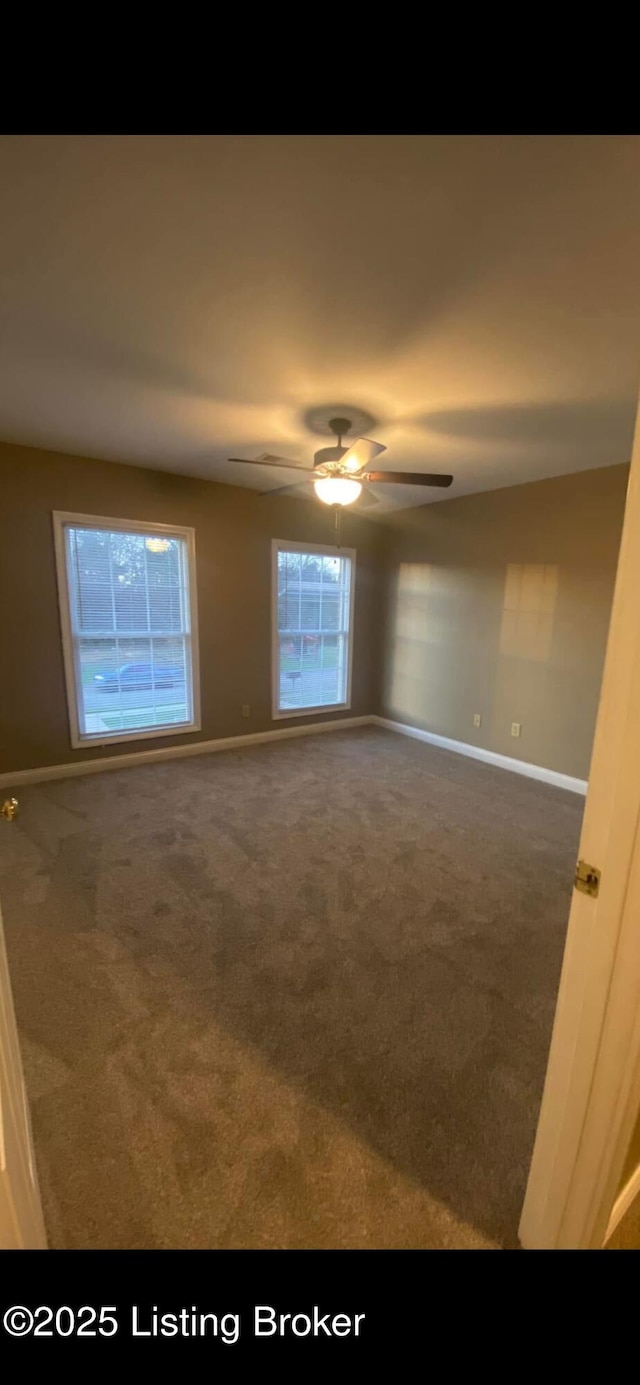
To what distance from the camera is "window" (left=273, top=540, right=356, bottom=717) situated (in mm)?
4641

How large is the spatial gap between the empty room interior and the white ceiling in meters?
0.01

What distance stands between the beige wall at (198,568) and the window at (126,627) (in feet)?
0.31

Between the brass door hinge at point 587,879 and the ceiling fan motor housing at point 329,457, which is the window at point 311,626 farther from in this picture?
the brass door hinge at point 587,879

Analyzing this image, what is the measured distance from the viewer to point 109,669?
3.85m

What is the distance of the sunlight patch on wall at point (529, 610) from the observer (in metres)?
3.78

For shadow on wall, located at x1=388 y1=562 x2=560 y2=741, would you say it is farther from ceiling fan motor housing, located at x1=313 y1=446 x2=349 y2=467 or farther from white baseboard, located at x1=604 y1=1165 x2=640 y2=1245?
white baseboard, located at x1=604 y1=1165 x2=640 y2=1245

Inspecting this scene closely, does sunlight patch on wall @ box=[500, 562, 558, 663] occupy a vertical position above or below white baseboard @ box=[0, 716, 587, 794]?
above

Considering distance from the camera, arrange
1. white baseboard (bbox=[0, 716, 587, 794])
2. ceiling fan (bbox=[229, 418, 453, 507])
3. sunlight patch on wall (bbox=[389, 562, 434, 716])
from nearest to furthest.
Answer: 1. ceiling fan (bbox=[229, 418, 453, 507])
2. white baseboard (bbox=[0, 716, 587, 794])
3. sunlight patch on wall (bbox=[389, 562, 434, 716])

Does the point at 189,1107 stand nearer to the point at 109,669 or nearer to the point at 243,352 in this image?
the point at 243,352

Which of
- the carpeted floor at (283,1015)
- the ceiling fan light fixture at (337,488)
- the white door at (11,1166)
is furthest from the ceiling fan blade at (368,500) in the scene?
the white door at (11,1166)

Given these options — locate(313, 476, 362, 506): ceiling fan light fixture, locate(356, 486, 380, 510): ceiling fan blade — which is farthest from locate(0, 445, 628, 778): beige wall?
locate(313, 476, 362, 506): ceiling fan light fixture

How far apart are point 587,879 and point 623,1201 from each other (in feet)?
3.06

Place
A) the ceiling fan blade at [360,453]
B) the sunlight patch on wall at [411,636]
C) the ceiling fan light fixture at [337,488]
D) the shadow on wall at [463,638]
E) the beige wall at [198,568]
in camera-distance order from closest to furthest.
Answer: the ceiling fan blade at [360,453]
the ceiling fan light fixture at [337,488]
the beige wall at [198,568]
the shadow on wall at [463,638]
the sunlight patch on wall at [411,636]
